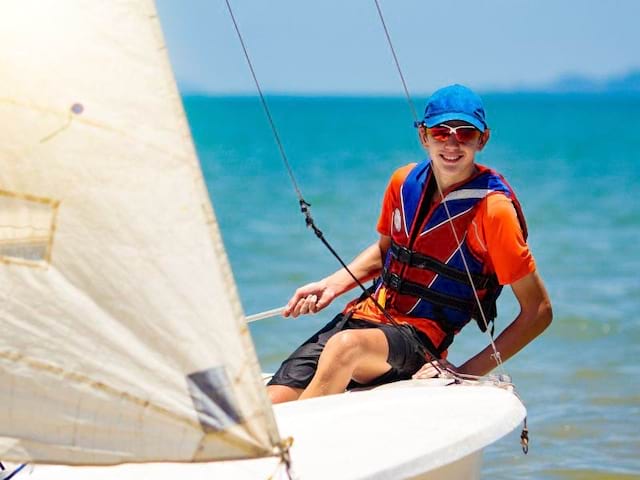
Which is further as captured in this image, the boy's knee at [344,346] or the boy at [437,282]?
the boy at [437,282]

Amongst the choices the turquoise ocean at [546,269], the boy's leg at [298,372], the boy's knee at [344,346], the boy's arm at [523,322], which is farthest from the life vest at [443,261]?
the turquoise ocean at [546,269]

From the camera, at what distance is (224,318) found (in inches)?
95.1

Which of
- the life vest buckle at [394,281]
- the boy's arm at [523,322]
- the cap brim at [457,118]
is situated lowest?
the boy's arm at [523,322]

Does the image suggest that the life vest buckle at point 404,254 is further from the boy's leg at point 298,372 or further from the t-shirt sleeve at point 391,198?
the boy's leg at point 298,372

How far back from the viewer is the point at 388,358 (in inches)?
155

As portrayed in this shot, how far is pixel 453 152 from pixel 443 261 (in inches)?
14.2

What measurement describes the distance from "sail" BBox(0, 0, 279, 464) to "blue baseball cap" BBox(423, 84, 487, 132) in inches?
62.7

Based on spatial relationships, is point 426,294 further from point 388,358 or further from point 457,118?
point 457,118

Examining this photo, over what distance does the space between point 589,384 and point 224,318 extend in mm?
5194

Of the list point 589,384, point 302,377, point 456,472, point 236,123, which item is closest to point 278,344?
point 589,384

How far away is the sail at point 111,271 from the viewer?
7.89 feet

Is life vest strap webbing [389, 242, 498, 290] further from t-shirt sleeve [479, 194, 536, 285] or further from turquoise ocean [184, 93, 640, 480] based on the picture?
turquoise ocean [184, 93, 640, 480]

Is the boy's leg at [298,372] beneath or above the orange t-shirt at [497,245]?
beneath

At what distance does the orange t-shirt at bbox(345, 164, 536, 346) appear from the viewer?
383 cm
